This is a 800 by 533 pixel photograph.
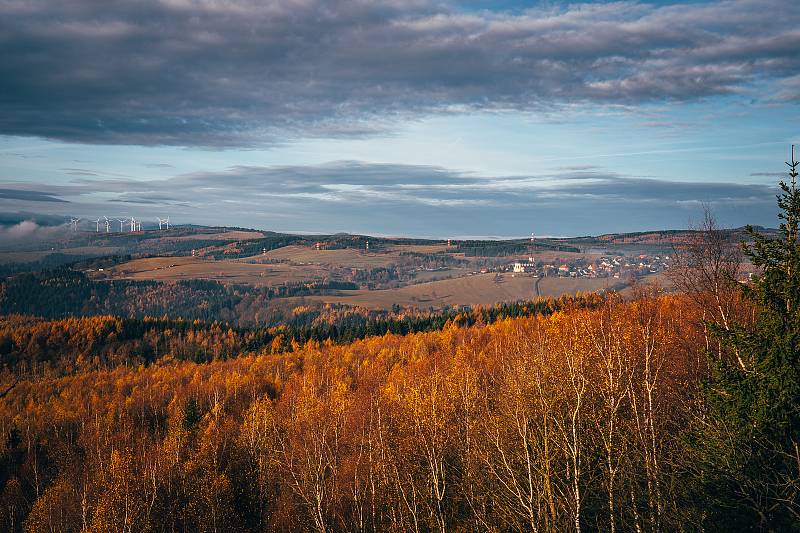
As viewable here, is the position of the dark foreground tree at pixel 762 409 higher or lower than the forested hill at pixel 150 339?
higher

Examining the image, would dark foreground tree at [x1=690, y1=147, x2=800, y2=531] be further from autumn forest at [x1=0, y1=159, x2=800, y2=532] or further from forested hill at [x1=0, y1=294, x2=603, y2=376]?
forested hill at [x1=0, y1=294, x2=603, y2=376]

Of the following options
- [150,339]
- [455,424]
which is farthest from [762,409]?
[150,339]

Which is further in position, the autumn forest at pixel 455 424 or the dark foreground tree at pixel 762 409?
the autumn forest at pixel 455 424

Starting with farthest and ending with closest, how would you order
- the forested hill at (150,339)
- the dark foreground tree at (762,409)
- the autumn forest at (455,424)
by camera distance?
the forested hill at (150,339) → the autumn forest at (455,424) → the dark foreground tree at (762,409)

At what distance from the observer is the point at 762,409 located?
1808 cm

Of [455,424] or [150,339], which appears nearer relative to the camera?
[455,424]

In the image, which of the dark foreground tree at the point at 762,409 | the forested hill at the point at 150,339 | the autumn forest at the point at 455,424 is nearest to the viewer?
the dark foreground tree at the point at 762,409

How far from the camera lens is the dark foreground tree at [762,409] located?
1756 centimetres

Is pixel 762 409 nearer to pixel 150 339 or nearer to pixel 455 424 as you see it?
pixel 455 424

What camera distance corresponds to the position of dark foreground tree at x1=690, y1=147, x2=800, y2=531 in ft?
57.6

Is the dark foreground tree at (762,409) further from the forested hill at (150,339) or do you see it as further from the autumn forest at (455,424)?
the forested hill at (150,339)

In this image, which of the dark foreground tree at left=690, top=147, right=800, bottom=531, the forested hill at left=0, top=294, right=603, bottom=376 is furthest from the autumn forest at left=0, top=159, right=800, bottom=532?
the forested hill at left=0, top=294, right=603, bottom=376

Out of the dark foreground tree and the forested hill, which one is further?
the forested hill

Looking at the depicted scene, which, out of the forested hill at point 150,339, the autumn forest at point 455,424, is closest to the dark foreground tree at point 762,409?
the autumn forest at point 455,424
